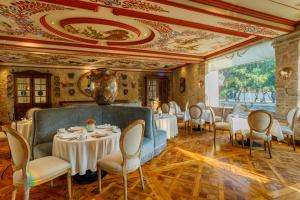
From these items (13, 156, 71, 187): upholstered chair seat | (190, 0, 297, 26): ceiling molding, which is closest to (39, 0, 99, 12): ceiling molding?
(190, 0, 297, 26): ceiling molding

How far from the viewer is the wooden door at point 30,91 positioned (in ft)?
27.0

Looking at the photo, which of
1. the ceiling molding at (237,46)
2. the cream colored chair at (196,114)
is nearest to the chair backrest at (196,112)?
the cream colored chair at (196,114)

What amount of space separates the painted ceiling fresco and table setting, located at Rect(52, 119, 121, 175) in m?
2.05

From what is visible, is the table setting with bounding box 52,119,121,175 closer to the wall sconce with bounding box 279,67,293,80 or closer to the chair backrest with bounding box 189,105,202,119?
the chair backrest with bounding box 189,105,202,119

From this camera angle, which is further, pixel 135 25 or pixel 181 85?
pixel 181 85

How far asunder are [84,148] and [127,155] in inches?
27.5

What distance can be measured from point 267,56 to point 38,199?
6591mm

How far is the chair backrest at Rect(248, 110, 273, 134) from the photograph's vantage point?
141 inches

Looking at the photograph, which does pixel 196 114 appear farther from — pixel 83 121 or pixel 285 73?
pixel 83 121

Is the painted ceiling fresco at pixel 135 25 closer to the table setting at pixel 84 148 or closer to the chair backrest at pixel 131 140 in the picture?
the chair backrest at pixel 131 140

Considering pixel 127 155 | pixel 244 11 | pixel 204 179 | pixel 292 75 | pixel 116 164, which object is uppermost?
pixel 244 11

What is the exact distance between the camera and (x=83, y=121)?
13.0 ft

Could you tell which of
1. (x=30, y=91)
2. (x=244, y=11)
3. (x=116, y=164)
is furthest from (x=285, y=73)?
(x=30, y=91)

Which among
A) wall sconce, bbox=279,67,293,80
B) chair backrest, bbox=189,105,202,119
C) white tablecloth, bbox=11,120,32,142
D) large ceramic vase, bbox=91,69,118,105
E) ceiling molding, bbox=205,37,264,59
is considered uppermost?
ceiling molding, bbox=205,37,264,59
